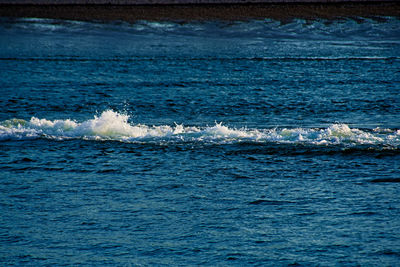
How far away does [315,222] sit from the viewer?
336 inches

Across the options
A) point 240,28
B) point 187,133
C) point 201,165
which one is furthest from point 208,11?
point 201,165

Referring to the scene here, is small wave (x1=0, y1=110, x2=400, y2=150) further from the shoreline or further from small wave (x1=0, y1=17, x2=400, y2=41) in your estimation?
the shoreline

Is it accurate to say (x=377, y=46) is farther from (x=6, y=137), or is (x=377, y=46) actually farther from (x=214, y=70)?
(x=6, y=137)

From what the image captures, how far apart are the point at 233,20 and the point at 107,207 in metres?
37.7

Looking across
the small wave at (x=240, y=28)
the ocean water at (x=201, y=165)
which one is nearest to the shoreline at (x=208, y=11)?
the small wave at (x=240, y=28)

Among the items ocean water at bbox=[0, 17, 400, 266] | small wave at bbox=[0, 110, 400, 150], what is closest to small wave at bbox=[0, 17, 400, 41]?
ocean water at bbox=[0, 17, 400, 266]

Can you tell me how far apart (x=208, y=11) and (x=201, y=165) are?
126 feet

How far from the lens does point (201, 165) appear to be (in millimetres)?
11508

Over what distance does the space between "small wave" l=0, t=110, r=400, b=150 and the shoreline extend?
106 feet

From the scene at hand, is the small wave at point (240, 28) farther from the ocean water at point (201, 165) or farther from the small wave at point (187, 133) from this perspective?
the small wave at point (187, 133)

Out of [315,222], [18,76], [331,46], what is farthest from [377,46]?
[315,222]

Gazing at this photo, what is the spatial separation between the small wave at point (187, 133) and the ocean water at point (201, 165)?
0.15ft

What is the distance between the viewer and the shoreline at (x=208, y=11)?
46.5m

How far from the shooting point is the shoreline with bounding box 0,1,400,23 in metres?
46.5
